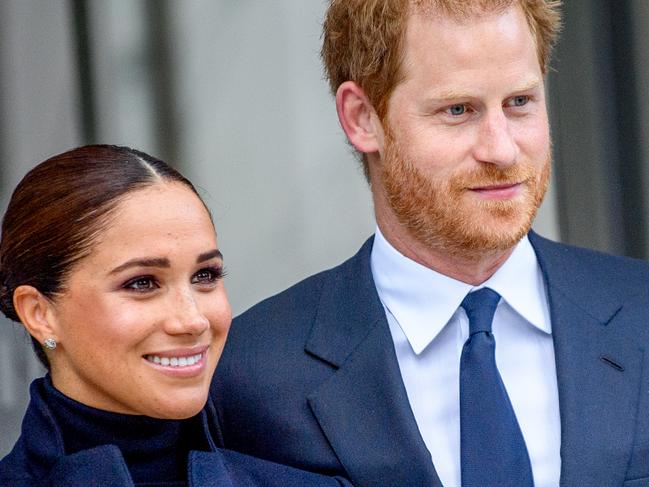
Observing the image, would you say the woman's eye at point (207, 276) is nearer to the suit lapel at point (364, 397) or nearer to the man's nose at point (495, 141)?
the suit lapel at point (364, 397)

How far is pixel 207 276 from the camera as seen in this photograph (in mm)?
2521

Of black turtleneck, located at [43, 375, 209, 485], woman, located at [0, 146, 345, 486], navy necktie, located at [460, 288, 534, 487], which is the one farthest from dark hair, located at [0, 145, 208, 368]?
navy necktie, located at [460, 288, 534, 487]

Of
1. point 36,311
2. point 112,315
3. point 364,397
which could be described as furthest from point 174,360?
point 364,397

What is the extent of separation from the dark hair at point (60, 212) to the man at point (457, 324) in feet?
1.50

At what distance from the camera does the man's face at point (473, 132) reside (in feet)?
8.61

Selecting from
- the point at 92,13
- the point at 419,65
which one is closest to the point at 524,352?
the point at 419,65

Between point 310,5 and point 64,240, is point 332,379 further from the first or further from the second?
point 310,5

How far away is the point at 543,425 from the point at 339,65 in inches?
33.7

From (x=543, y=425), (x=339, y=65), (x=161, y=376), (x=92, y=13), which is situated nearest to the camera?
(x=161, y=376)

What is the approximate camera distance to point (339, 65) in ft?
9.75

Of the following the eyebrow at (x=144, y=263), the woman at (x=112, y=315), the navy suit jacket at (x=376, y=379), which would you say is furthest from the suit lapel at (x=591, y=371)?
the eyebrow at (x=144, y=263)

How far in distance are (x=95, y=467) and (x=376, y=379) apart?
1.83 ft

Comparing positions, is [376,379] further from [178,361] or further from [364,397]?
[178,361]

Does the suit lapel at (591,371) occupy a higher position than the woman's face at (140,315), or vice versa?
the woman's face at (140,315)
